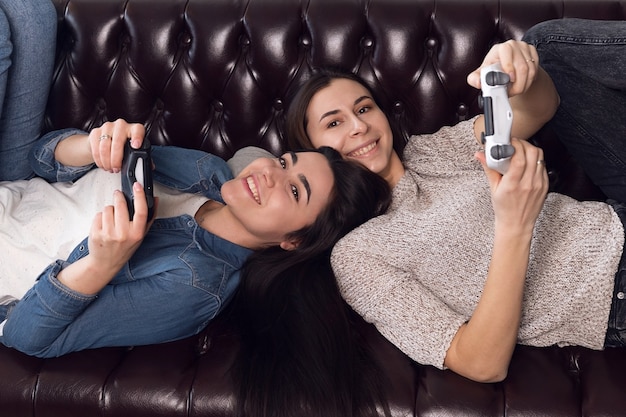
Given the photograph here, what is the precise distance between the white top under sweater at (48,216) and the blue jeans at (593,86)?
805 mm

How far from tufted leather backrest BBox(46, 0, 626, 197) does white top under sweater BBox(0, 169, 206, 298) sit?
294mm

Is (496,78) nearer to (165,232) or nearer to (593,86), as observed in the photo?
(593,86)

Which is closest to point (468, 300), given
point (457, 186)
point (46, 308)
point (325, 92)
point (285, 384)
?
point (457, 186)

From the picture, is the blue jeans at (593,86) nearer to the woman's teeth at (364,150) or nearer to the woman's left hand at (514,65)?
the woman's left hand at (514,65)

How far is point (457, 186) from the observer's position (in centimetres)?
160

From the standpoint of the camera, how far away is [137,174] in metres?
1.37

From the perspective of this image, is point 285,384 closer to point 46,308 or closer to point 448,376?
A: point 448,376

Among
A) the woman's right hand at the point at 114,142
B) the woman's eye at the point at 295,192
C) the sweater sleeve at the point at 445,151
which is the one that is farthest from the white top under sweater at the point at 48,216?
the sweater sleeve at the point at 445,151

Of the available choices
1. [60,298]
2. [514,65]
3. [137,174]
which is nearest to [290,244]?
[137,174]

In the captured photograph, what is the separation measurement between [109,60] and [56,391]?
0.87 meters

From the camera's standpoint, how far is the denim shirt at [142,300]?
1.38m

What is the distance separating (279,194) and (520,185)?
0.51 m

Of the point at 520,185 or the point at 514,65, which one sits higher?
the point at 514,65

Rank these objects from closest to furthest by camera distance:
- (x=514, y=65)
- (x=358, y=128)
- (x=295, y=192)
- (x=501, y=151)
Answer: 1. (x=501, y=151)
2. (x=514, y=65)
3. (x=295, y=192)
4. (x=358, y=128)
